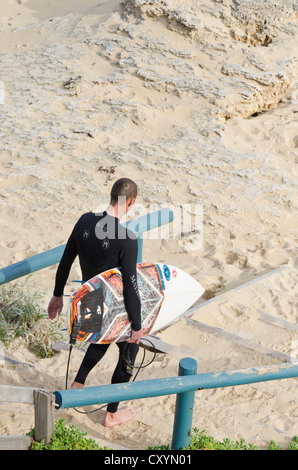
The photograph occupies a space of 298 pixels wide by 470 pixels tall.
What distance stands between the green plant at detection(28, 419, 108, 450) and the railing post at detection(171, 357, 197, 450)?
0.40 meters

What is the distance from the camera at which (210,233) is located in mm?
6867

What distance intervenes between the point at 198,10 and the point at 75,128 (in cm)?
292

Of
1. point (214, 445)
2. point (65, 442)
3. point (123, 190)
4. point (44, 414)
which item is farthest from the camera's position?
point (123, 190)

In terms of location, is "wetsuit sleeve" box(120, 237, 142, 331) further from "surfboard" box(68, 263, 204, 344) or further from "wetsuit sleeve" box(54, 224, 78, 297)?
"wetsuit sleeve" box(54, 224, 78, 297)

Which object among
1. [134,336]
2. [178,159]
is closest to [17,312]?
[134,336]

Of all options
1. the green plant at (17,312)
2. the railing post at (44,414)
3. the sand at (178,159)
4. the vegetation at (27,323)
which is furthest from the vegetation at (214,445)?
the green plant at (17,312)

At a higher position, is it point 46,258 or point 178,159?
point 46,258

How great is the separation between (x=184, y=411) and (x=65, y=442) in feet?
2.10

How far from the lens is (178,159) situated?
7.91 metres

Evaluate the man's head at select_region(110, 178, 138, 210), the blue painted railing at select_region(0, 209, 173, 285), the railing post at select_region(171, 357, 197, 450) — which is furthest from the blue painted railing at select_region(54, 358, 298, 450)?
the blue painted railing at select_region(0, 209, 173, 285)

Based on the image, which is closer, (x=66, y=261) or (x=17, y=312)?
(x=66, y=261)

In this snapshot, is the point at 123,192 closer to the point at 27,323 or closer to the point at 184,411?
the point at 184,411
